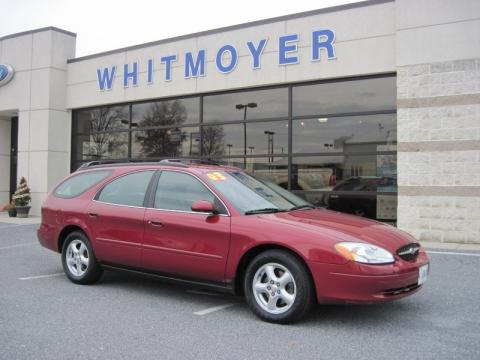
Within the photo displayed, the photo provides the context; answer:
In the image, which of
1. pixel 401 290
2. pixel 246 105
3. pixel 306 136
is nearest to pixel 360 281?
pixel 401 290

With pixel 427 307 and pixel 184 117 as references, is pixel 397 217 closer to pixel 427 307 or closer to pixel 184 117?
pixel 427 307

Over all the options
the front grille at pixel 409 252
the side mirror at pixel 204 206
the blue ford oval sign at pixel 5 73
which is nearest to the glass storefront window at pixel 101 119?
the blue ford oval sign at pixel 5 73

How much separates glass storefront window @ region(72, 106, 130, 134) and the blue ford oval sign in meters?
2.80

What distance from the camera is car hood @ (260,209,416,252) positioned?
4.46m

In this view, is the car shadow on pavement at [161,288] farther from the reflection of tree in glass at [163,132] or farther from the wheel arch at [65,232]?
the reflection of tree in glass at [163,132]

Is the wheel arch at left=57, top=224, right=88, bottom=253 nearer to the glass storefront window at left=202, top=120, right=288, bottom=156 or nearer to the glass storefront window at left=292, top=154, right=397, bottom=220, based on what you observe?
the glass storefront window at left=292, top=154, right=397, bottom=220

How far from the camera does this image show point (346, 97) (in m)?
12.3

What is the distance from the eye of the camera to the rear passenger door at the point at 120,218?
18.3 feet

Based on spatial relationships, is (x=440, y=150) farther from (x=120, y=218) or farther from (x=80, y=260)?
(x=80, y=260)

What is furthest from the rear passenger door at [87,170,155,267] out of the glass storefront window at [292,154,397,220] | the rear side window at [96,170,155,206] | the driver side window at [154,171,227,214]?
the glass storefront window at [292,154,397,220]

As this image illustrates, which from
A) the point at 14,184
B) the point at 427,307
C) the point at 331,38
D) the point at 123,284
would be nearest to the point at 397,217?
the point at 331,38

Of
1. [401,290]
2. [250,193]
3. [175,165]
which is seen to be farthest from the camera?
[175,165]

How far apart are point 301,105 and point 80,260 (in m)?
8.23

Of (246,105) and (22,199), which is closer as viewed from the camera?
(246,105)
